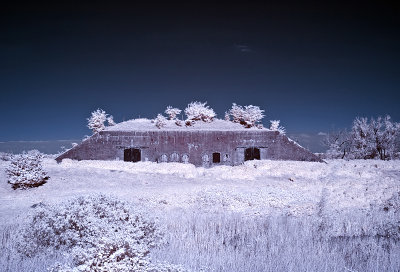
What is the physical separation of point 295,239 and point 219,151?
1066 inches

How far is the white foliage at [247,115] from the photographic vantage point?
122 ft

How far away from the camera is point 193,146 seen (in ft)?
112

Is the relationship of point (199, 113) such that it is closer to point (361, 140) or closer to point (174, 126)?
point (174, 126)

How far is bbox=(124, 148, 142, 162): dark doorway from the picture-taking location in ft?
113

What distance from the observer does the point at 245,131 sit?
3500cm

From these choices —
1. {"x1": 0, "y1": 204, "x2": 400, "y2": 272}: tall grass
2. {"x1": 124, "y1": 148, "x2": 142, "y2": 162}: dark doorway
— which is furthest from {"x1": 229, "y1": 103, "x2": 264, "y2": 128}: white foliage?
{"x1": 0, "y1": 204, "x2": 400, "y2": 272}: tall grass

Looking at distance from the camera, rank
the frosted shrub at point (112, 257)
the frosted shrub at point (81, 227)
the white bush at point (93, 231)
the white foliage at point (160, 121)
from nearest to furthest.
Result: the frosted shrub at point (112, 257) → the white bush at point (93, 231) → the frosted shrub at point (81, 227) → the white foliage at point (160, 121)

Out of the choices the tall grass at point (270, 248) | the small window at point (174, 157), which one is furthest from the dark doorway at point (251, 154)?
the tall grass at point (270, 248)

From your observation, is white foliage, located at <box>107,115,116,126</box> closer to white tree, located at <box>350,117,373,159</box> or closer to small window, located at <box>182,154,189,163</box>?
small window, located at <box>182,154,189,163</box>

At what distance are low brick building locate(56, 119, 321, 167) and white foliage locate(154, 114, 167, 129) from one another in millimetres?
995

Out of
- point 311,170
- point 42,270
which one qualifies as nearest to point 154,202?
point 42,270

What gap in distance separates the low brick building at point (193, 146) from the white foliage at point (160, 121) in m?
1.00

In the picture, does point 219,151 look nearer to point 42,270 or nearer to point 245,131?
point 245,131

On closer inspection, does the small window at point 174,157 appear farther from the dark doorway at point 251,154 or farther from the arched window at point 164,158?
the dark doorway at point 251,154
